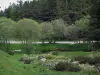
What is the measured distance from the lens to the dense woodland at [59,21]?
25656 millimetres

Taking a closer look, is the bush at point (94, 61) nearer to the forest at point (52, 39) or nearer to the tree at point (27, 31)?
the forest at point (52, 39)

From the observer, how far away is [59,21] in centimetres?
7419

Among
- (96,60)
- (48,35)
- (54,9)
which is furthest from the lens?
(54,9)

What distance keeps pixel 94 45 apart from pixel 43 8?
80.4 meters

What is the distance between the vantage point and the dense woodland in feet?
84.2

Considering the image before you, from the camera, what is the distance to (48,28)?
68625 millimetres

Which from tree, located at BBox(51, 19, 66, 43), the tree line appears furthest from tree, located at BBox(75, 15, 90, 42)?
the tree line

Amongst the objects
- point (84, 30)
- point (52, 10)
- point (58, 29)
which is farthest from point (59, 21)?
point (84, 30)

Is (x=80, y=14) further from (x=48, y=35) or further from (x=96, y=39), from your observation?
(x=96, y=39)

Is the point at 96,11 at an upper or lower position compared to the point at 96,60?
upper

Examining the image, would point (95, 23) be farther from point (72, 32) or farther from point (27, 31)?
point (72, 32)

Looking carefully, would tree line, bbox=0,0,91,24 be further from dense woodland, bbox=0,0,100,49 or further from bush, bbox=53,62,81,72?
bush, bbox=53,62,81,72

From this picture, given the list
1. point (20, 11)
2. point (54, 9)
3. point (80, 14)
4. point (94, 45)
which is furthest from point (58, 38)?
point (94, 45)

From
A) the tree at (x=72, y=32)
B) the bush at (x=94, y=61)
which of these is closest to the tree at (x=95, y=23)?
the bush at (x=94, y=61)
